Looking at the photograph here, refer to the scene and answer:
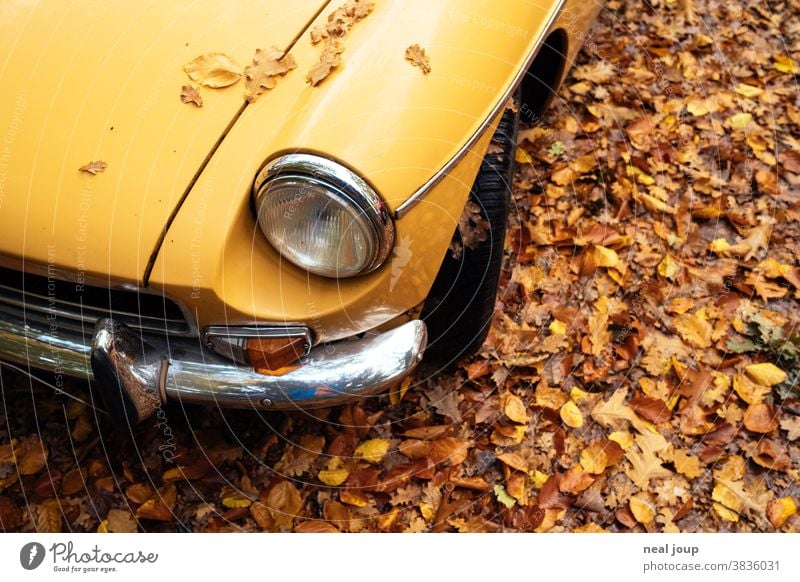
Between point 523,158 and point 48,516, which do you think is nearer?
point 48,516

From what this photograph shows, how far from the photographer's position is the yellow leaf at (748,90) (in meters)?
3.53

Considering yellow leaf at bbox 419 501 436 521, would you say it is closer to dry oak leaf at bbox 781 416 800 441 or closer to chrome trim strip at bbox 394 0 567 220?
chrome trim strip at bbox 394 0 567 220

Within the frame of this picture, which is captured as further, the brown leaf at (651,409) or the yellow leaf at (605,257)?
the yellow leaf at (605,257)

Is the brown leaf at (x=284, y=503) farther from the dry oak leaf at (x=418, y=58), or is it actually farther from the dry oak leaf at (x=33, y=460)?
the dry oak leaf at (x=418, y=58)

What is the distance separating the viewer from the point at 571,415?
8.21 ft

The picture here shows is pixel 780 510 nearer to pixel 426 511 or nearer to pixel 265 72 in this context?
pixel 426 511

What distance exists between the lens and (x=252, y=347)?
5.81 feet

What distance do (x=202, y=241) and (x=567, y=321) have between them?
162cm

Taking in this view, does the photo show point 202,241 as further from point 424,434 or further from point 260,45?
point 424,434

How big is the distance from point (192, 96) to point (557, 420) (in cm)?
168

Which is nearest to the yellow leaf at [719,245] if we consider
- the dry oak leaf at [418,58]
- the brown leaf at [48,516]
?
the dry oak leaf at [418,58]

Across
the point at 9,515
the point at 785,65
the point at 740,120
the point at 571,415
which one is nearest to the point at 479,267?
the point at 571,415

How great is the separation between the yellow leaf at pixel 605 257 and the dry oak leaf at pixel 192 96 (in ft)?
5.94

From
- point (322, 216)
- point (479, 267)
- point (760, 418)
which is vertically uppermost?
point (322, 216)
